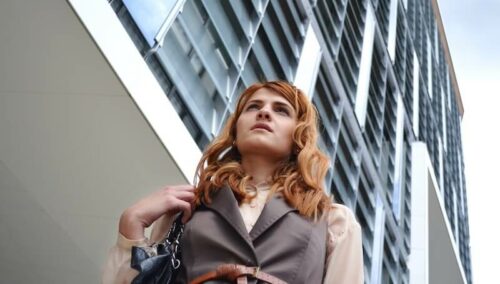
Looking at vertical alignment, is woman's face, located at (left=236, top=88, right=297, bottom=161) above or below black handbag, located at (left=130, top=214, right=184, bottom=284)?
above

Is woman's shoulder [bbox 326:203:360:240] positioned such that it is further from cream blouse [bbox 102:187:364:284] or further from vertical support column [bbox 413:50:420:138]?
vertical support column [bbox 413:50:420:138]

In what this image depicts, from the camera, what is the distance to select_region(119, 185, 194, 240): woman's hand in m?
2.15

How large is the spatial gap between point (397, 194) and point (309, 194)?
16775 mm

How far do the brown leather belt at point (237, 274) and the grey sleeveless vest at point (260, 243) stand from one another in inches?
0.9

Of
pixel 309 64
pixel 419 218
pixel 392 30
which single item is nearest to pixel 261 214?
pixel 309 64

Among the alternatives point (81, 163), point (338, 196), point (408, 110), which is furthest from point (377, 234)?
point (81, 163)

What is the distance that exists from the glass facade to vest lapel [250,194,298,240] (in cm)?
375

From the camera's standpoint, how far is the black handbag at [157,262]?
2.06 metres

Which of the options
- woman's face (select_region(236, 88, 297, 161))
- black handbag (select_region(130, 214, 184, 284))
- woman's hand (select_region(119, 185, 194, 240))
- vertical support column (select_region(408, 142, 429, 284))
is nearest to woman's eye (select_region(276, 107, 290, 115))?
woman's face (select_region(236, 88, 297, 161))

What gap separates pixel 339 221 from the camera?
2238 millimetres

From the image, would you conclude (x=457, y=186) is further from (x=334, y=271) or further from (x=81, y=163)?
(x=334, y=271)

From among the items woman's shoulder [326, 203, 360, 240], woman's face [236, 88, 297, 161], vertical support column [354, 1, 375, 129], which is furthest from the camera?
vertical support column [354, 1, 375, 129]

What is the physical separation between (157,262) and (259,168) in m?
0.48

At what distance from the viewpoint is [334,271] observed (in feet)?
6.98
